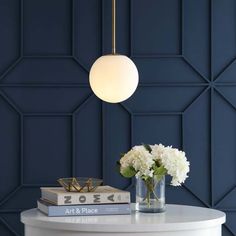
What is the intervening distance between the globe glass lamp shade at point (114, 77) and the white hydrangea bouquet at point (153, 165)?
0.30 metres

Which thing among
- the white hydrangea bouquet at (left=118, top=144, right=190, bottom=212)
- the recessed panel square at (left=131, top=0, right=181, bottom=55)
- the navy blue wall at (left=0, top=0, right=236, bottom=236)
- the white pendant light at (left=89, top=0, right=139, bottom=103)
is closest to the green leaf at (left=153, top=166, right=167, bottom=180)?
the white hydrangea bouquet at (left=118, top=144, right=190, bottom=212)

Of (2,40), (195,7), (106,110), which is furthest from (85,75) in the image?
(195,7)

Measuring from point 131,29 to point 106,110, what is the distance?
20.3 inches

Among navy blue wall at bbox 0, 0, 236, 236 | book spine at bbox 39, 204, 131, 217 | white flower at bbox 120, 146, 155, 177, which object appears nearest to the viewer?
book spine at bbox 39, 204, 131, 217

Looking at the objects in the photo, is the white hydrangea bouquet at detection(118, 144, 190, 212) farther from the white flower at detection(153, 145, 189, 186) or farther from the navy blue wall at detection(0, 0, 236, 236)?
the navy blue wall at detection(0, 0, 236, 236)

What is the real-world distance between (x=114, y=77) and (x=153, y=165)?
0.44 m

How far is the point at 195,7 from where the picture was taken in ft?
14.2

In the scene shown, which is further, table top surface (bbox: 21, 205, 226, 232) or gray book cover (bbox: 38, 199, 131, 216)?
gray book cover (bbox: 38, 199, 131, 216)

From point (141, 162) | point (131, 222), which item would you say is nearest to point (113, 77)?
point (141, 162)

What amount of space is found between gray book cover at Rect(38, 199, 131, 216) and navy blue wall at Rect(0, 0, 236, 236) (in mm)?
1296

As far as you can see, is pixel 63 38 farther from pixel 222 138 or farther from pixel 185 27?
pixel 222 138

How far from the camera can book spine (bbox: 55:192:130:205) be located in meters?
2.85

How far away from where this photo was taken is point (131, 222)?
2.72 metres

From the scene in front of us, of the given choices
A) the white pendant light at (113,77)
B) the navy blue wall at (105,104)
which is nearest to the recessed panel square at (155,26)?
the navy blue wall at (105,104)
